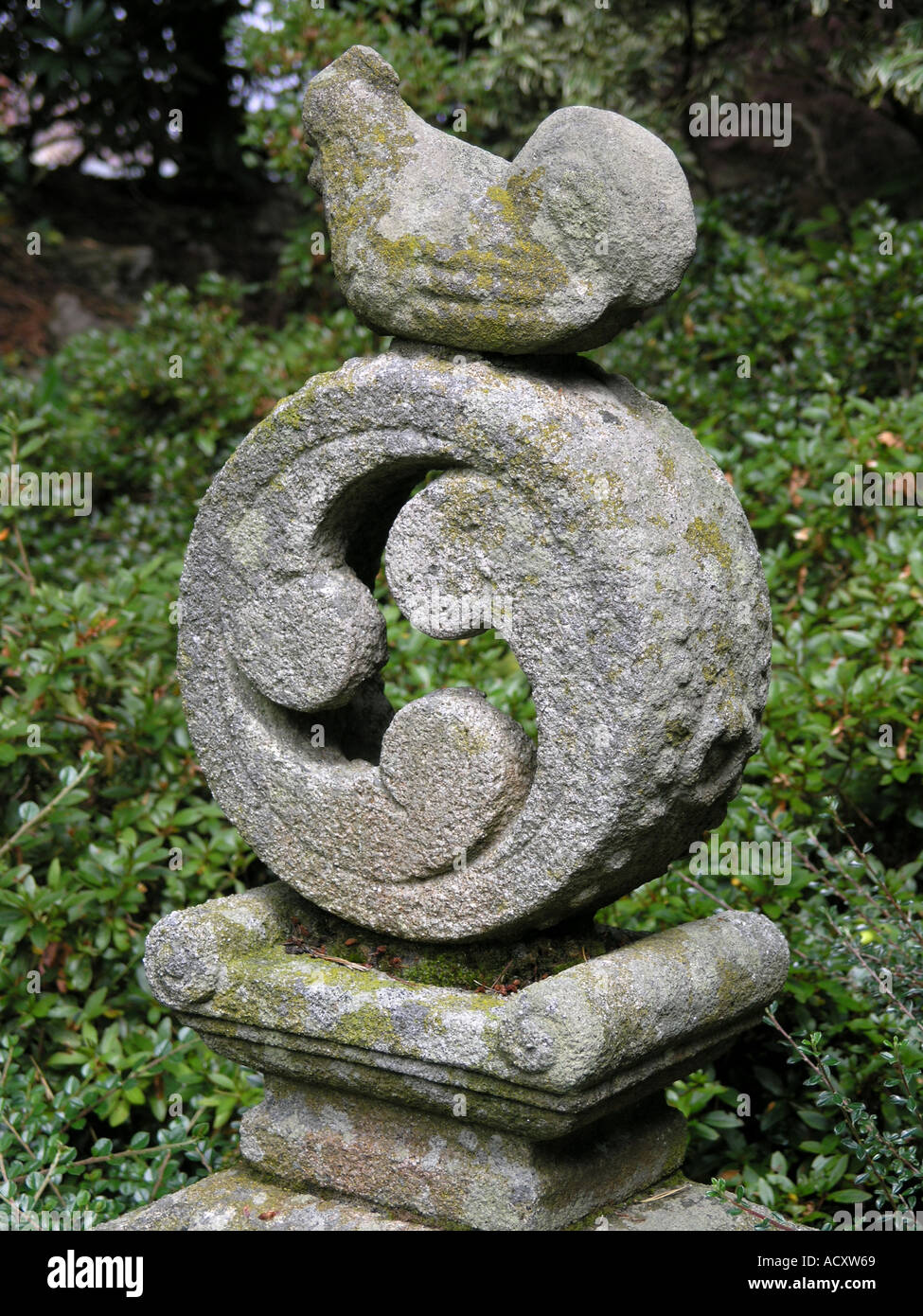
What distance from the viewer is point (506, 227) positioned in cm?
240

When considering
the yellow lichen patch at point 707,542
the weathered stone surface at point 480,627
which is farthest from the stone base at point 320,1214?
the yellow lichen patch at point 707,542

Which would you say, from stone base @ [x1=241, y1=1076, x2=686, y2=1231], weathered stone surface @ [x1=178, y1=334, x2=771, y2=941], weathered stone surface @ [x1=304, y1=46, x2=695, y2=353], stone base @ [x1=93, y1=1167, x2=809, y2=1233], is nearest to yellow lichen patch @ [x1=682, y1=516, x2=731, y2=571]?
weathered stone surface @ [x1=178, y1=334, x2=771, y2=941]

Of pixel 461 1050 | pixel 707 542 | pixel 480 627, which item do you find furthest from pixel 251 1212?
pixel 707 542

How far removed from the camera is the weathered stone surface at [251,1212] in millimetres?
2504

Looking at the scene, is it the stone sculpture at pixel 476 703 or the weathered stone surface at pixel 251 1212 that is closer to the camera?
the stone sculpture at pixel 476 703

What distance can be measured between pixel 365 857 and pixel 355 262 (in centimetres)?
110

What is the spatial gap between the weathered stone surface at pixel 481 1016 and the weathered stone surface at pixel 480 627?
0.14 metres

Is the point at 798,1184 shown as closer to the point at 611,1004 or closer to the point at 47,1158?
the point at 611,1004

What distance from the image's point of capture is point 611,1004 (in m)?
2.25

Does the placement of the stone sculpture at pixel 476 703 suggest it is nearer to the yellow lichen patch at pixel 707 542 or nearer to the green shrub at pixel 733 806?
the yellow lichen patch at pixel 707 542

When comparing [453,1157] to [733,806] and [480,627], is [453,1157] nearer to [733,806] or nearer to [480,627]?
[480,627]

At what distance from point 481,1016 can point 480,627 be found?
0.67m

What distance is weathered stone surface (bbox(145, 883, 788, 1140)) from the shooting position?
222 centimetres

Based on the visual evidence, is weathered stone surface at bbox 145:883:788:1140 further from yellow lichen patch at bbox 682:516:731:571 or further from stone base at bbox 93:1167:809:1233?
yellow lichen patch at bbox 682:516:731:571
